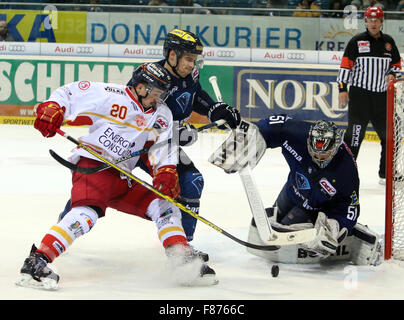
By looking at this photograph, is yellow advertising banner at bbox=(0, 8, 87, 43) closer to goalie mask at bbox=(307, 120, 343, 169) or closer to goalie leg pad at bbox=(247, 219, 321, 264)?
goalie leg pad at bbox=(247, 219, 321, 264)

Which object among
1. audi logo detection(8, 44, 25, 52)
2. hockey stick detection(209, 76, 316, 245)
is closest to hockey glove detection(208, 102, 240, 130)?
hockey stick detection(209, 76, 316, 245)

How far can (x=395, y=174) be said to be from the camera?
377 centimetres

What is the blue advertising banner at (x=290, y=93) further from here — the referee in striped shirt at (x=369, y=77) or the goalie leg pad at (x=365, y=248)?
the goalie leg pad at (x=365, y=248)

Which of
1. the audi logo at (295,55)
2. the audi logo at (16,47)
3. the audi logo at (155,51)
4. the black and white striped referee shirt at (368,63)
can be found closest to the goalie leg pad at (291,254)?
the black and white striped referee shirt at (368,63)

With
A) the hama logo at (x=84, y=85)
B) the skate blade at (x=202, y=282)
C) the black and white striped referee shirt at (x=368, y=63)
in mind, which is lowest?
the skate blade at (x=202, y=282)

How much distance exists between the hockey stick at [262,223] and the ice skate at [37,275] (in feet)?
3.19

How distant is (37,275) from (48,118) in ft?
2.06

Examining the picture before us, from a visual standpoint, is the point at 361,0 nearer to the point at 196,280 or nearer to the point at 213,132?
the point at 213,132

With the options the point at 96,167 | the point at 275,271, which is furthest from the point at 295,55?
the point at 96,167

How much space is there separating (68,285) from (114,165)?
0.54 metres

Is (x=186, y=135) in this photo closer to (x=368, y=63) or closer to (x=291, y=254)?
(x=291, y=254)

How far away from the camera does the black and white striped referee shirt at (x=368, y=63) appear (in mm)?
6066

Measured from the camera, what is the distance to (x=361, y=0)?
29.2 feet

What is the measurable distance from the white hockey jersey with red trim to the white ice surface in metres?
0.54
